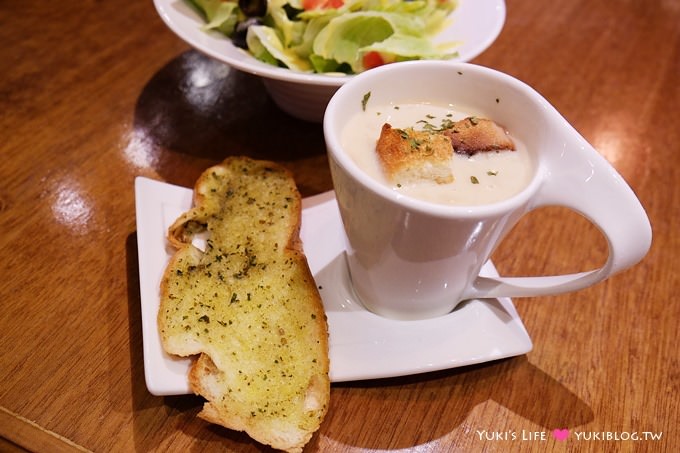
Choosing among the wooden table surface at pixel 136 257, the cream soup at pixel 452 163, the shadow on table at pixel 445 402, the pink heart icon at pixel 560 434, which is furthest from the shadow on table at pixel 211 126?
the pink heart icon at pixel 560 434

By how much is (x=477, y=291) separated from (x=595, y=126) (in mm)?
974

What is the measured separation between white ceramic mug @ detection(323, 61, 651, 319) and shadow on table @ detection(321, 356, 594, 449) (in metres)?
0.14

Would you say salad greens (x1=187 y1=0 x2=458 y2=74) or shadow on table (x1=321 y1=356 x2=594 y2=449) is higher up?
salad greens (x1=187 y1=0 x2=458 y2=74)

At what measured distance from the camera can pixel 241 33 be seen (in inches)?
62.6

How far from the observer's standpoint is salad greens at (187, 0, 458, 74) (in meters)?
1.52

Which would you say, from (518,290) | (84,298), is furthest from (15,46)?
(518,290)

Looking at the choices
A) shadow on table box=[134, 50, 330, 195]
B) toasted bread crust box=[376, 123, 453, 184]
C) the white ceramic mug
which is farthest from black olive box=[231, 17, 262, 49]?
toasted bread crust box=[376, 123, 453, 184]

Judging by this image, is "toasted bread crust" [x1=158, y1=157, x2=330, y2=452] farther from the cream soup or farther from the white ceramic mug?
the cream soup

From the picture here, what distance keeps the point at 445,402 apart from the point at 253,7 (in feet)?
3.95

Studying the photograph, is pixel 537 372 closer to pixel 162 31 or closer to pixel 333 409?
pixel 333 409

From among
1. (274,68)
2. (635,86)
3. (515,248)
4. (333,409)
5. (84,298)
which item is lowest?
(635,86)

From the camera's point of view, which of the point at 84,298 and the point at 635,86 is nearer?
the point at 84,298

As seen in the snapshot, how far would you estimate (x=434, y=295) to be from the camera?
3.44 feet

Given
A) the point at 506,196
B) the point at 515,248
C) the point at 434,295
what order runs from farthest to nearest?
the point at 515,248 < the point at 434,295 < the point at 506,196
